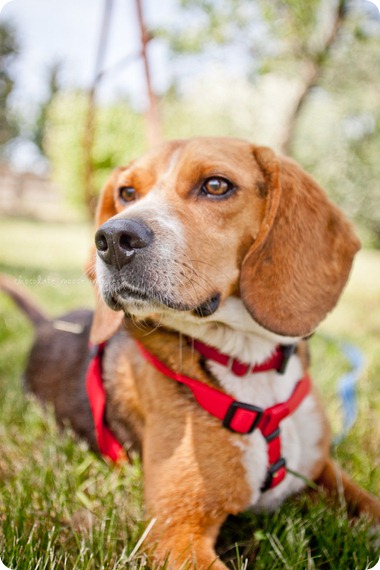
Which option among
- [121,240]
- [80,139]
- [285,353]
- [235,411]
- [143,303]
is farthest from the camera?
[80,139]

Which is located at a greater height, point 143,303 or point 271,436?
point 143,303

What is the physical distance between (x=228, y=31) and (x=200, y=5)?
590 millimetres

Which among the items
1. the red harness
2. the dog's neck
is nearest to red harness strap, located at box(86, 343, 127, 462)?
the red harness

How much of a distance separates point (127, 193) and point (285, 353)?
3.86ft

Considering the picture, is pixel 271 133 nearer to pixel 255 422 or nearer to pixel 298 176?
pixel 298 176

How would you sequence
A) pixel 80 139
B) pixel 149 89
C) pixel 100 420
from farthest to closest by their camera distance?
pixel 80 139 → pixel 149 89 → pixel 100 420

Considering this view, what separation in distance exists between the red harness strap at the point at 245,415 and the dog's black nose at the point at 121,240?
2.04 ft

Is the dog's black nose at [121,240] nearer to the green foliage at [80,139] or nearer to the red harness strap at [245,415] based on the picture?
the red harness strap at [245,415]

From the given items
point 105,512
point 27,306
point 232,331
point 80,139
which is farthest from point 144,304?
point 80,139

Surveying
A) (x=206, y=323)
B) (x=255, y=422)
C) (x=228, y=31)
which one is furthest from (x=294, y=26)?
(x=255, y=422)

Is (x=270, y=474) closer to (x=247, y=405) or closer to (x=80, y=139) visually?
(x=247, y=405)

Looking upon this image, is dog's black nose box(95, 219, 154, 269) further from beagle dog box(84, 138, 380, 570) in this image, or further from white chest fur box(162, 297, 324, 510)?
white chest fur box(162, 297, 324, 510)

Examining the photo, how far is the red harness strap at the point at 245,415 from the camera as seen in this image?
223 centimetres

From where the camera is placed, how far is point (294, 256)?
2.39 metres
